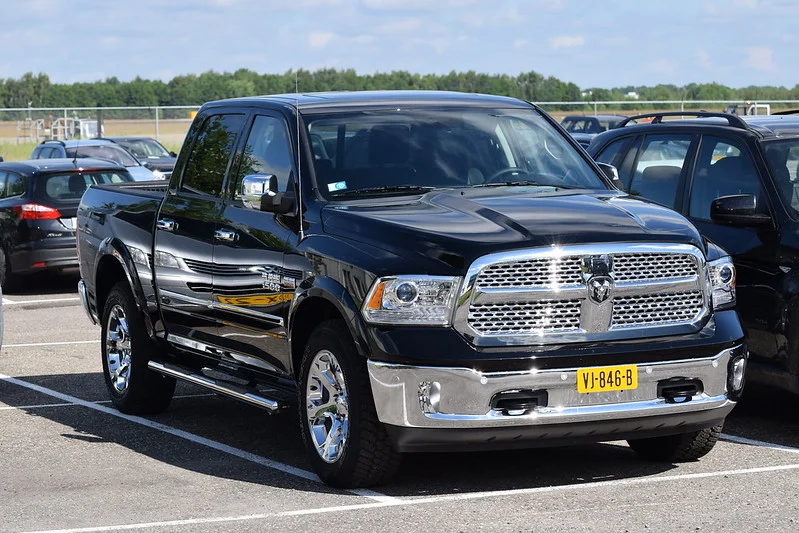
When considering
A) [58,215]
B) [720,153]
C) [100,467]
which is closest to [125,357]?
[100,467]

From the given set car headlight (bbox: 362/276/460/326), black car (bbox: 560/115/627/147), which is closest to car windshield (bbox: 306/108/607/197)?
car headlight (bbox: 362/276/460/326)

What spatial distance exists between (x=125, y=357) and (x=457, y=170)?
308 centimetres

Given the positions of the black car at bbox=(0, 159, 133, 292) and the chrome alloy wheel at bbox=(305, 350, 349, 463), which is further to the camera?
the black car at bbox=(0, 159, 133, 292)

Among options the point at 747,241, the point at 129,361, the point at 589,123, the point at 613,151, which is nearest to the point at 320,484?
the point at 129,361

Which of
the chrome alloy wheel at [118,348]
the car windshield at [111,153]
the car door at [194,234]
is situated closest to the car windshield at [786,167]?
the car door at [194,234]

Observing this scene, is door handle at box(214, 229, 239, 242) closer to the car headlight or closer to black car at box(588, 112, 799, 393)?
the car headlight

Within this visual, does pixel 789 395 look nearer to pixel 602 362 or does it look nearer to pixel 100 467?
pixel 602 362

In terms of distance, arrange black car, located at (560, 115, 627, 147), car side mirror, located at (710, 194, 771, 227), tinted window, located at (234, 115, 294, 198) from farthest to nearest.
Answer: black car, located at (560, 115, 627, 147)
car side mirror, located at (710, 194, 771, 227)
tinted window, located at (234, 115, 294, 198)

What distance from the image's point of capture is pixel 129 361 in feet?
33.2

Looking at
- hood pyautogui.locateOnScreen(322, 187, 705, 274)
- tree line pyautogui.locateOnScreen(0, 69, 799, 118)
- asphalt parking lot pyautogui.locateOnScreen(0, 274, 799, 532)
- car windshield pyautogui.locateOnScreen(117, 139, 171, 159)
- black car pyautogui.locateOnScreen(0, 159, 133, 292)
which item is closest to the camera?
asphalt parking lot pyautogui.locateOnScreen(0, 274, 799, 532)

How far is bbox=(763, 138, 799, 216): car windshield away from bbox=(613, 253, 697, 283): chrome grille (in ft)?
5.80

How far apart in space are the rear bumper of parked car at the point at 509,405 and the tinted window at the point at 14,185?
44.1ft

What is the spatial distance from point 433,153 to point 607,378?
193 centimetres

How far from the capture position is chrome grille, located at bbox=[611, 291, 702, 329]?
7262 millimetres
